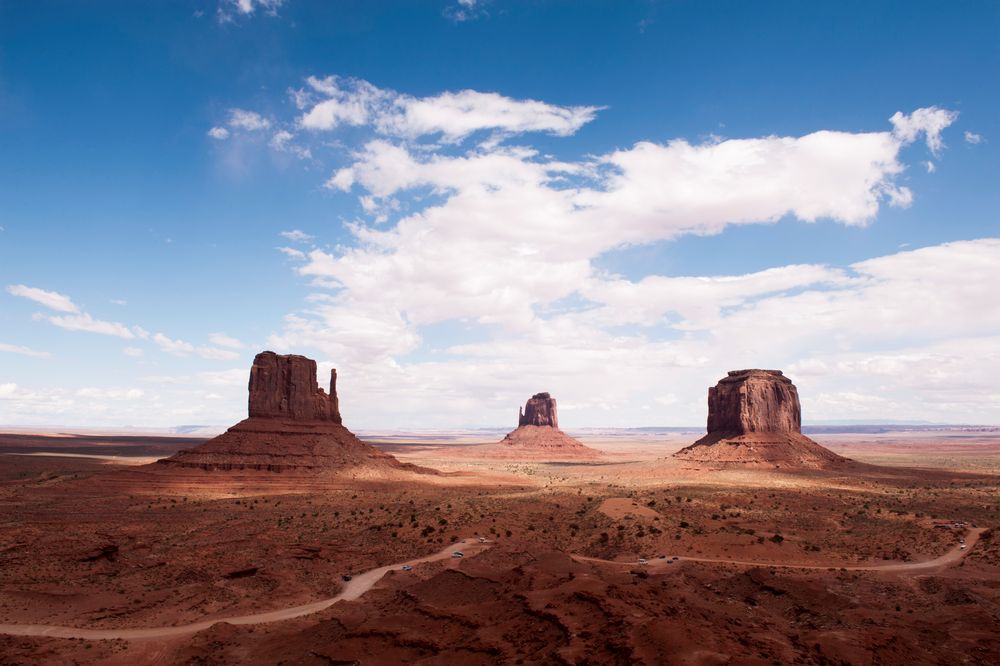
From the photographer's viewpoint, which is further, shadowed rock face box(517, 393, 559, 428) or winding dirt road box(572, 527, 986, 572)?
shadowed rock face box(517, 393, 559, 428)

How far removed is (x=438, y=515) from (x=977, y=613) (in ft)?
122

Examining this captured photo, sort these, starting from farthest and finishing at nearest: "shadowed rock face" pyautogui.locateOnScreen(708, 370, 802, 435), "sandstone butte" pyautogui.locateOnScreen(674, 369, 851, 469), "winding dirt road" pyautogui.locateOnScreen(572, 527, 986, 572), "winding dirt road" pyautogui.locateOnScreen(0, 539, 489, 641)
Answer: "shadowed rock face" pyautogui.locateOnScreen(708, 370, 802, 435) → "sandstone butte" pyautogui.locateOnScreen(674, 369, 851, 469) → "winding dirt road" pyautogui.locateOnScreen(572, 527, 986, 572) → "winding dirt road" pyautogui.locateOnScreen(0, 539, 489, 641)

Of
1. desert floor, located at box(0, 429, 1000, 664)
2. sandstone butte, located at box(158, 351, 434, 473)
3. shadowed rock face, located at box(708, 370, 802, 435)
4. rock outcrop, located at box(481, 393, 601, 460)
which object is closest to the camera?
desert floor, located at box(0, 429, 1000, 664)

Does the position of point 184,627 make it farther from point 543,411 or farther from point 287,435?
point 543,411

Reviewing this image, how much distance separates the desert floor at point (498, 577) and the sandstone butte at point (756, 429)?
33.1 metres

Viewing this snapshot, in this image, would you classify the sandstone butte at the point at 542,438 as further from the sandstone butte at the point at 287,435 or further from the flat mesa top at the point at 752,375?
the sandstone butte at the point at 287,435

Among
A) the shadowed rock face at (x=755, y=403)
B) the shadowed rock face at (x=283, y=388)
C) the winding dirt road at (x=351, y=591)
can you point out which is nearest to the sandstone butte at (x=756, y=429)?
the shadowed rock face at (x=755, y=403)

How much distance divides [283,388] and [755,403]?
83.1 meters

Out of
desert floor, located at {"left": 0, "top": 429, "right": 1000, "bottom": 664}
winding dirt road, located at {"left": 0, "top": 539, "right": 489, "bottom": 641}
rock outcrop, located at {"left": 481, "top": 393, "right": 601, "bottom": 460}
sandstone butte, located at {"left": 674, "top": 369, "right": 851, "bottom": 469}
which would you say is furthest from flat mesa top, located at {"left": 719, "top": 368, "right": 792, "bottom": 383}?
winding dirt road, located at {"left": 0, "top": 539, "right": 489, "bottom": 641}

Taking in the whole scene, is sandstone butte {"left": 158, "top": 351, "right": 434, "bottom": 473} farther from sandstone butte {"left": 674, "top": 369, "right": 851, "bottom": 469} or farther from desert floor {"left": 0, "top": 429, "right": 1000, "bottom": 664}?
sandstone butte {"left": 674, "top": 369, "right": 851, "bottom": 469}

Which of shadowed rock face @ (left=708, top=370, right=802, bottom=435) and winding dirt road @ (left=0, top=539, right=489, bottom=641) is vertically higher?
shadowed rock face @ (left=708, top=370, right=802, bottom=435)

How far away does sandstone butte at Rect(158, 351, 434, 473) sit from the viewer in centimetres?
7619

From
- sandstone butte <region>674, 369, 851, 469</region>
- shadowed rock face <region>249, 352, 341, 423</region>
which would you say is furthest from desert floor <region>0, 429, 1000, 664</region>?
sandstone butte <region>674, 369, 851, 469</region>

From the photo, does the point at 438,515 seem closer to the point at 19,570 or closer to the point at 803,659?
the point at 19,570
